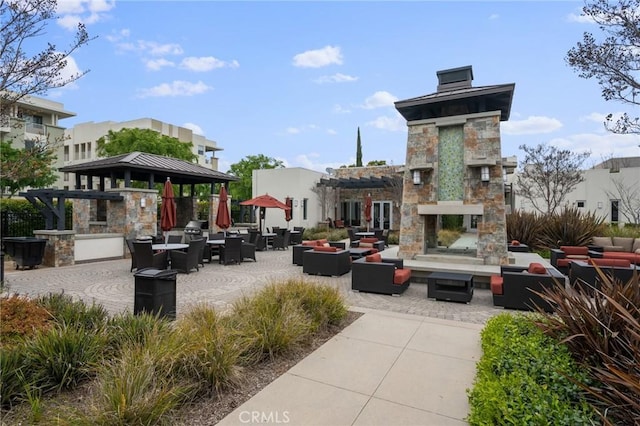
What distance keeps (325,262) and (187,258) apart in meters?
4.02

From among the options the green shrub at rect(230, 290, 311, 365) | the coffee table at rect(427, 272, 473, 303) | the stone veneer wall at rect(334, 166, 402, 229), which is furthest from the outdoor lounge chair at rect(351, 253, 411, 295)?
the stone veneer wall at rect(334, 166, 402, 229)

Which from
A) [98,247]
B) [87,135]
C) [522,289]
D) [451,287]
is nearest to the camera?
[522,289]

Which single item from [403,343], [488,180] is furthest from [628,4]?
[403,343]

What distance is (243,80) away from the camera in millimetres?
13406

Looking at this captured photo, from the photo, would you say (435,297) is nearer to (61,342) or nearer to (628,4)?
(61,342)

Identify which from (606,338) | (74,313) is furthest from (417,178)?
(74,313)

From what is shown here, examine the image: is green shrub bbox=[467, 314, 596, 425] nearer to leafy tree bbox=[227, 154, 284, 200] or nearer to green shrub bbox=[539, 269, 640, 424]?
green shrub bbox=[539, 269, 640, 424]

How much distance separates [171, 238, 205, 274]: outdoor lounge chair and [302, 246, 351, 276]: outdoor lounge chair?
3.27 m

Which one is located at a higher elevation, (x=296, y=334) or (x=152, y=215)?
(x=152, y=215)

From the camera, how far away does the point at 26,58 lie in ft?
20.5

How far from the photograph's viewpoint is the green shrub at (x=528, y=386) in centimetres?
218

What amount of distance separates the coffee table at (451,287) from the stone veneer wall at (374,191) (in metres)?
15.8

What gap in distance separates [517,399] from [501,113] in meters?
9.52

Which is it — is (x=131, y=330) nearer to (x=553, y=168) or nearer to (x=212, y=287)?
(x=212, y=287)
